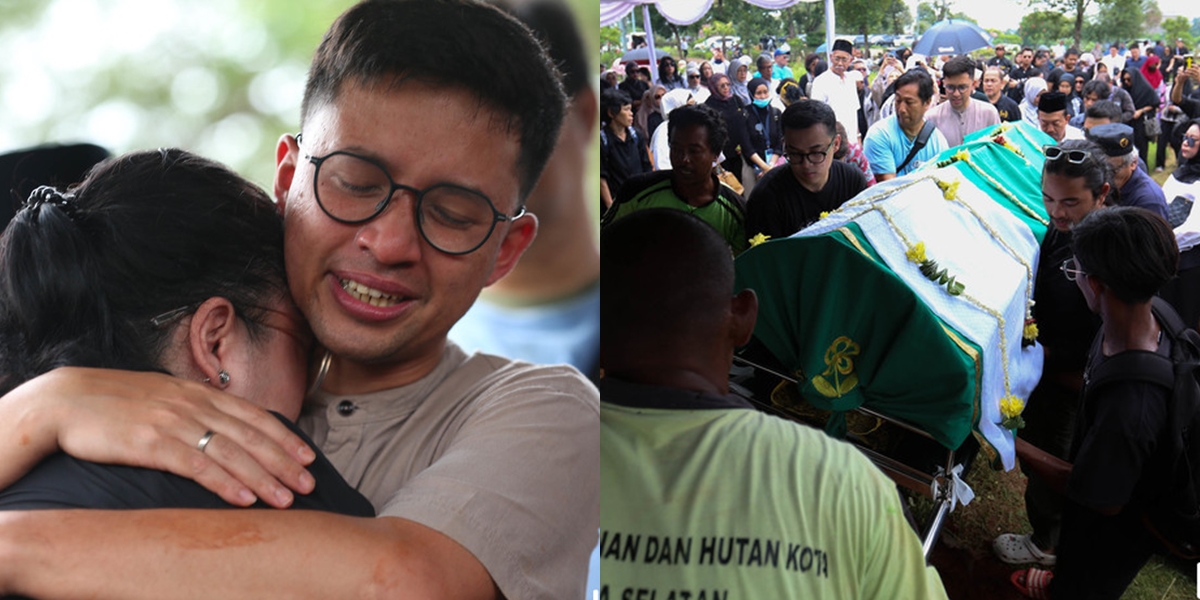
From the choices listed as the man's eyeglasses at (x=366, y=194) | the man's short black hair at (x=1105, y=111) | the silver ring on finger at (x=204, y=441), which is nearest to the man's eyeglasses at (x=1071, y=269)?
the man's short black hair at (x=1105, y=111)

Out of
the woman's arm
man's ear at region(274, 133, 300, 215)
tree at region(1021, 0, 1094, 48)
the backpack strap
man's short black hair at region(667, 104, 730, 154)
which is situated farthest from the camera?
the backpack strap

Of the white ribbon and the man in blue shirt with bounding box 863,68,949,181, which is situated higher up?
the man in blue shirt with bounding box 863,68,949,181

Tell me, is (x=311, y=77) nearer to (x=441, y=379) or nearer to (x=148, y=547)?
(x=441, y=379)

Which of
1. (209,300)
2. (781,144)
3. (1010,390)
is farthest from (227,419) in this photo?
(1010,390)

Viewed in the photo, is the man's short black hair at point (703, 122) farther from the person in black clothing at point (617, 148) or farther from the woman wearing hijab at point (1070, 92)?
the woman wearing hijab at point (1070, 92)

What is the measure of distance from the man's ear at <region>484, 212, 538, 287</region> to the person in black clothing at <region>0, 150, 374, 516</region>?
0.29 m

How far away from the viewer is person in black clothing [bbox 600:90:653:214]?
1238 mm

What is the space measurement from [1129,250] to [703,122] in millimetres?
687

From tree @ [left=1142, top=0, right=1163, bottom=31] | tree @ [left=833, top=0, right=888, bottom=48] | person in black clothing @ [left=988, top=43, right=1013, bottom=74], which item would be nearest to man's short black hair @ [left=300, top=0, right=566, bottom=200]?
tree @ [left=833, top=0, right=888, bottom=48]

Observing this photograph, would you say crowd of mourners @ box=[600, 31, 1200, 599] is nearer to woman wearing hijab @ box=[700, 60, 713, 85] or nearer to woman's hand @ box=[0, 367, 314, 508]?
woman wearing hijab @ box=[700, 60, 713, 85]

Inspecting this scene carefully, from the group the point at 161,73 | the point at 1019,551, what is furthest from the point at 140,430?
the point at 1019,551

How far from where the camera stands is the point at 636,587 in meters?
1.21

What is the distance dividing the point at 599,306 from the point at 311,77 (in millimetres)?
516

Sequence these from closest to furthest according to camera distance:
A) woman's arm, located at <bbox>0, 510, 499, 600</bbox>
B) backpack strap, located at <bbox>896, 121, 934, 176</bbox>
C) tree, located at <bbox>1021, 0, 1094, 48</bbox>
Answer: woman's arm, located at <bbox>0, 510, 499, 600</bbox> < tree, located at <bbox>1021, 0, 1094, 48</bbox> < backpack strap, located at <bbox>896, 121, 934, 176</bbox>
